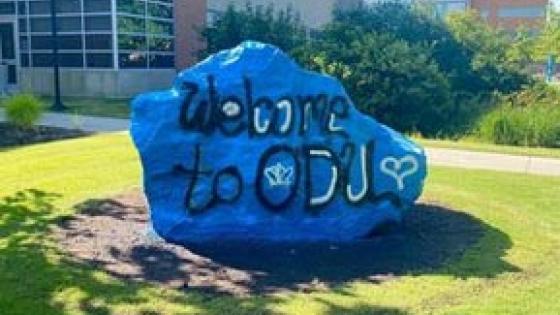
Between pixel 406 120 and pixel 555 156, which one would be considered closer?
pixel 555 156

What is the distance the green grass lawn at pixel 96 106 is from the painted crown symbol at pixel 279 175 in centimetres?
1318

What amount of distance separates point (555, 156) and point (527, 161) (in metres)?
1.00

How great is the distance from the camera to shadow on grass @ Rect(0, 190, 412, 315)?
5.32 m

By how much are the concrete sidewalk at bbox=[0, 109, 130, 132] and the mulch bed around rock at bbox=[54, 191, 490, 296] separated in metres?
9.02

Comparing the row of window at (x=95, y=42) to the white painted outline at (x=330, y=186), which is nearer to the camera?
the white painted outline at (x=330, y=186)

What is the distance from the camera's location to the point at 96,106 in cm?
2250

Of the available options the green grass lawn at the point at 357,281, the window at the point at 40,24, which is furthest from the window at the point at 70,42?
the green grass lawn at the point at 357,281

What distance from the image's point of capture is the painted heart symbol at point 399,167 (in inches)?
288

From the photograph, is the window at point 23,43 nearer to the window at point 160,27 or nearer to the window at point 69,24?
Answer: the window at point 69,24

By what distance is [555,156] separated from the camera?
12.9 metres

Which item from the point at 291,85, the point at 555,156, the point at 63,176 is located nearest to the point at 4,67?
the point at 63,176

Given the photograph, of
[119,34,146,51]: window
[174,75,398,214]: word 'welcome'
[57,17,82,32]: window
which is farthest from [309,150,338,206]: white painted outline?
[57,17,82,32]: window

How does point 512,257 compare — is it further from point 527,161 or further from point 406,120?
point 406,120

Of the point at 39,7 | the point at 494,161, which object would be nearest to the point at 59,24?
the point at 39,7
